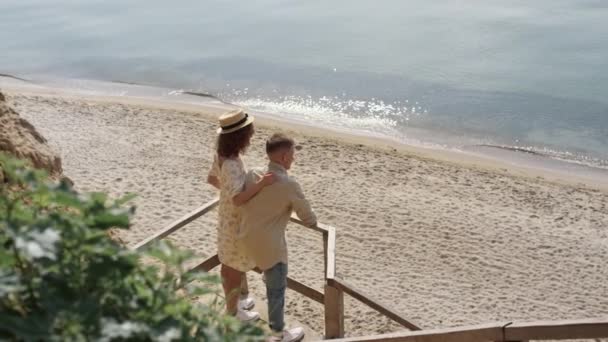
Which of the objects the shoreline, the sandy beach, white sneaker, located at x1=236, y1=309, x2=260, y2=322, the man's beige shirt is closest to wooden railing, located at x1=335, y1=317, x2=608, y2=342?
the man's beige shirt

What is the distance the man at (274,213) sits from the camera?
15.5 feet

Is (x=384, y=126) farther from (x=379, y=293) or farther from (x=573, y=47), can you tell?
(x=379, y=293)

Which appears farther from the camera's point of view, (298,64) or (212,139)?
(298,64)

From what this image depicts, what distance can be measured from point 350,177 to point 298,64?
36.7 feet

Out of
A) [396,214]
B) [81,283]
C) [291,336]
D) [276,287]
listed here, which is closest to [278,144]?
[276,287]

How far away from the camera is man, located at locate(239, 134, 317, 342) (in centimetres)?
473

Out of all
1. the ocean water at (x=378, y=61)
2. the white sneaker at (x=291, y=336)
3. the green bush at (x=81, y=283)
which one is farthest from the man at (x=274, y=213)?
the ocean water at (x=378, y=61)

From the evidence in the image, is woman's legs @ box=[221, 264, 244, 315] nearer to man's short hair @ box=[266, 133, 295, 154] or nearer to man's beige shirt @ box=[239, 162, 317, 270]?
man's beige shirt @ box=[239, 162, 317, 270]

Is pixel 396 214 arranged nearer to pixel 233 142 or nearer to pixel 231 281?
pixel 231 281

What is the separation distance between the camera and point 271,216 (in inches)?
189

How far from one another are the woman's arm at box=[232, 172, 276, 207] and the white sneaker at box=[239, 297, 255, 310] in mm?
1191

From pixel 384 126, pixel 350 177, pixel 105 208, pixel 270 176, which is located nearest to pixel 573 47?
pixel 384 126

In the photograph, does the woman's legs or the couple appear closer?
the couple

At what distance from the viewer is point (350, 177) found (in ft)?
42.4
